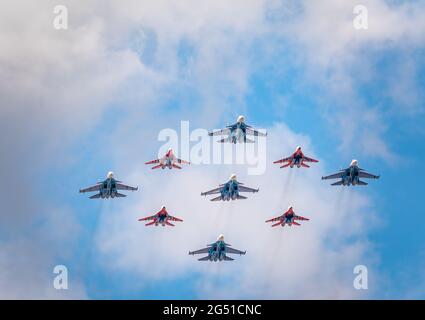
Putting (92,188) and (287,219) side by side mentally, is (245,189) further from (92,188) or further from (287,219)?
(92,188)

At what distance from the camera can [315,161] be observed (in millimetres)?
188750

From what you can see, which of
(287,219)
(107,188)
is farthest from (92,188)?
(287,219)

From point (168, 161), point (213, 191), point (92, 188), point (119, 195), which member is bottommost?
point (119, 195)

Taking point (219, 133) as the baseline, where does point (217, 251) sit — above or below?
below

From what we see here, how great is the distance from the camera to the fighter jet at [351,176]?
187 meters

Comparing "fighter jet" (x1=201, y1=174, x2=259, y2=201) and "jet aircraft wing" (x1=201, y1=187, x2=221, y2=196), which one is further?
"jet aircraft wing" (x1=201, y1=187, x2=221, y2=196)

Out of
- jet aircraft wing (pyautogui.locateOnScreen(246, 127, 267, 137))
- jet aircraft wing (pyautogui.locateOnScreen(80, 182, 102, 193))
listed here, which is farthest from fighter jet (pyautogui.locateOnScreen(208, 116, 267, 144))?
jet aircraft wing (pyautogui.locateOnScreen(80, 182, 102, 193))

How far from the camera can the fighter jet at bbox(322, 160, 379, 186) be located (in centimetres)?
18712

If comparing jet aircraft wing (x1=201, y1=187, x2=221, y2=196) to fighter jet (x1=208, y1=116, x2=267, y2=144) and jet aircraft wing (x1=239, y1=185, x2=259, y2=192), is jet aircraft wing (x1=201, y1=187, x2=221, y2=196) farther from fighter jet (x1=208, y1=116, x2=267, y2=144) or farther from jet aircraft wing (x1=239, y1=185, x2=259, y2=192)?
fighter jet (x1=208, y1=116, x2=267, y2=144)

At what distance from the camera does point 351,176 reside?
188 m
